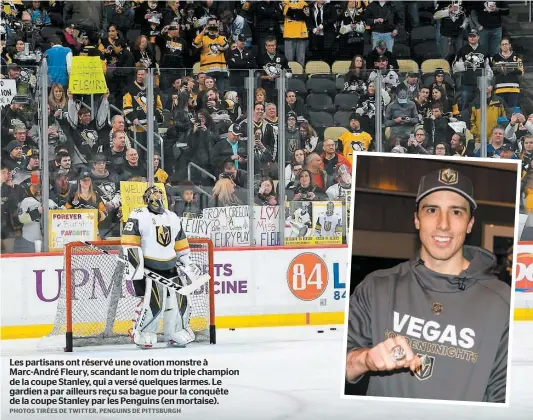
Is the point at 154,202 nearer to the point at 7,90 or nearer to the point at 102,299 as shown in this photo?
the point at 102,299

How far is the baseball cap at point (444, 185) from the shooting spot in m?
3.11

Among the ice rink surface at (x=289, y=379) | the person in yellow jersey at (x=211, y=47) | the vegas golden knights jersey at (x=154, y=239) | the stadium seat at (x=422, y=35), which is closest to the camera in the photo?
the ice rink surface at (x=289, y=379)

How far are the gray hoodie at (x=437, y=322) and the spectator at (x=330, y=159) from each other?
5.42 m

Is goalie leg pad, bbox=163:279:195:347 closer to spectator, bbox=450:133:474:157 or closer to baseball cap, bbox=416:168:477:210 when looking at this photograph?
spectator, bbox=450:133:474:157

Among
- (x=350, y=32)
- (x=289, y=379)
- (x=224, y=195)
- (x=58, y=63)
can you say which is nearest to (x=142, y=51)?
(x=58, y=63)

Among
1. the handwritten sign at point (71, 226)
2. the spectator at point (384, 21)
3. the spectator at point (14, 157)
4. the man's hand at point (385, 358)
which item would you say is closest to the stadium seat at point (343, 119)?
the spectator at point (384, 21)

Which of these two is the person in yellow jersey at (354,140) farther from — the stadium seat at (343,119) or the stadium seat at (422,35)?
the stadium seat at (422,35)

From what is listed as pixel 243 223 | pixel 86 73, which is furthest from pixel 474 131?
pixel 86 73

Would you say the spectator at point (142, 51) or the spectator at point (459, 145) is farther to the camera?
the spectator at point (142, 51)

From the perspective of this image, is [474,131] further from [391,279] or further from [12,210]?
[391,279]

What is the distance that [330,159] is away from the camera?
8664mm

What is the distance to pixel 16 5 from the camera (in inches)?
388

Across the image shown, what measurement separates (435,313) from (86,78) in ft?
19.0

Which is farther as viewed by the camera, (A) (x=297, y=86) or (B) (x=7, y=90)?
(A) (x=297, y=86)
